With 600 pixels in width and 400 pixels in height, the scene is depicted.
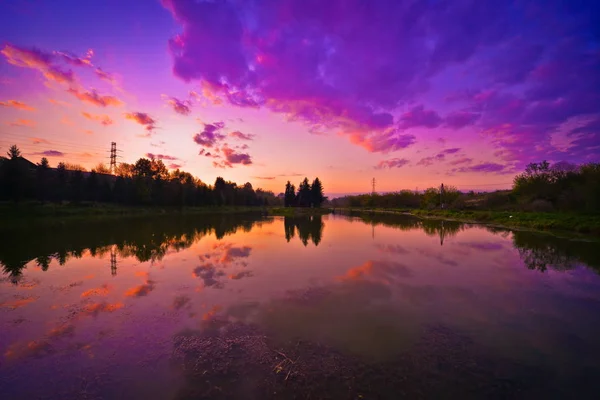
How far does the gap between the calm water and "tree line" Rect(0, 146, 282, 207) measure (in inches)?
1780

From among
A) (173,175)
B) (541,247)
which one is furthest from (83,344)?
(173,175)

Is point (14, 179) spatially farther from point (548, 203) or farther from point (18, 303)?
point (548, 203)

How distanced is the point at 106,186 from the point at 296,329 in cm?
8006

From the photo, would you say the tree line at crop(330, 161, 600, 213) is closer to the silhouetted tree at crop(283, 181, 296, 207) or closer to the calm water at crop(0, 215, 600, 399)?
the calm water at crop(0, 215, 600, 399)

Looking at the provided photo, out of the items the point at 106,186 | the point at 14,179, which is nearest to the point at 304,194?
the point at 106,186

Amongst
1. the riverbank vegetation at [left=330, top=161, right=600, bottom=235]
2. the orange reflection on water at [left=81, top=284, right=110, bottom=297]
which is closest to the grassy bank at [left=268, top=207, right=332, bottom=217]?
the riverbank vegetation at [left=330, top=161, right=600, bottom=235]

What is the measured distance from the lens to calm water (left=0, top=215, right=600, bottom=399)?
4754 mm

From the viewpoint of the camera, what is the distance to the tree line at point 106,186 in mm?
45094

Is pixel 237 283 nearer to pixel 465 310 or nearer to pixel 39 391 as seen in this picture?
pixel 39 391

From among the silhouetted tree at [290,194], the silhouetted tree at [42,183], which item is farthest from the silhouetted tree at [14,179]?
the silhouetted tree at [290,194]

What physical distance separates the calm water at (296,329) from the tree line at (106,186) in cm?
4520

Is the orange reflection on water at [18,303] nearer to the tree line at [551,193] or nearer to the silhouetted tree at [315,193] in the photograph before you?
the tree line at [551,193]

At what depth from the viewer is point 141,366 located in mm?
5223

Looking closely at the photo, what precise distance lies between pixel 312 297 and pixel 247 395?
5.08 metres
